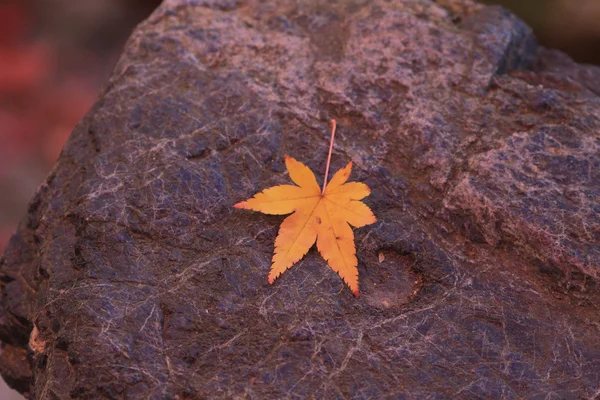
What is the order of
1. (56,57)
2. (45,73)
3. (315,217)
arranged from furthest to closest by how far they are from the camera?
(56,57) → (45,73) → (315,217)

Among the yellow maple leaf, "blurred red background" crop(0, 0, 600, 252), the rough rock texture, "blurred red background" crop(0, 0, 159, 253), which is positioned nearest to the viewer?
the rough rock texture

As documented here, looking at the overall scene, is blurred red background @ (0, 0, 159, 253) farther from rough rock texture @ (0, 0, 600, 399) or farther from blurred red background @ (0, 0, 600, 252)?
rough rock texture @ (0, 0, 600, 399)

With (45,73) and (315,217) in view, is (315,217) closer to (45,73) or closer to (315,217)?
(315,217)

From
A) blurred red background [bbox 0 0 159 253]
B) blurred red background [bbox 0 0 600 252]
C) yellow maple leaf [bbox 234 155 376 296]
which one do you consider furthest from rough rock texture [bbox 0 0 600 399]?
blurred red background [bbox 0 0 159 253]

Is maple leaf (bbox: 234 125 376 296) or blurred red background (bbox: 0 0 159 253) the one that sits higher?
maple leaf (bbox: 234 125 376 296)

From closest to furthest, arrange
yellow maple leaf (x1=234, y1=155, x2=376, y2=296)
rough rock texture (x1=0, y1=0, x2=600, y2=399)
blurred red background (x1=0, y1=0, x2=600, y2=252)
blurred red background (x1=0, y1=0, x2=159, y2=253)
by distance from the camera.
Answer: rough rock texture (x1=0, y1=0, x2=600, y2=399) < yellow maple leaf (x1=234, y1=155, x2=376, y2=296) < blurred red background (x1=0, y1=0, x2=600, y2=252) < blurred red background (x1=0, y1=0, x2=159, y2=253)

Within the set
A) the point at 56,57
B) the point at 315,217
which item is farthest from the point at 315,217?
the point at 56,57

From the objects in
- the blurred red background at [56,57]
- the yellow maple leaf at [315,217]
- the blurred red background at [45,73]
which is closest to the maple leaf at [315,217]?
the yellow maple leaf at [315,217]

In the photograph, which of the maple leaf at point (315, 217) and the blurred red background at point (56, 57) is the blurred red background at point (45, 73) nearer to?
the blurred red background at point (56, 57)
